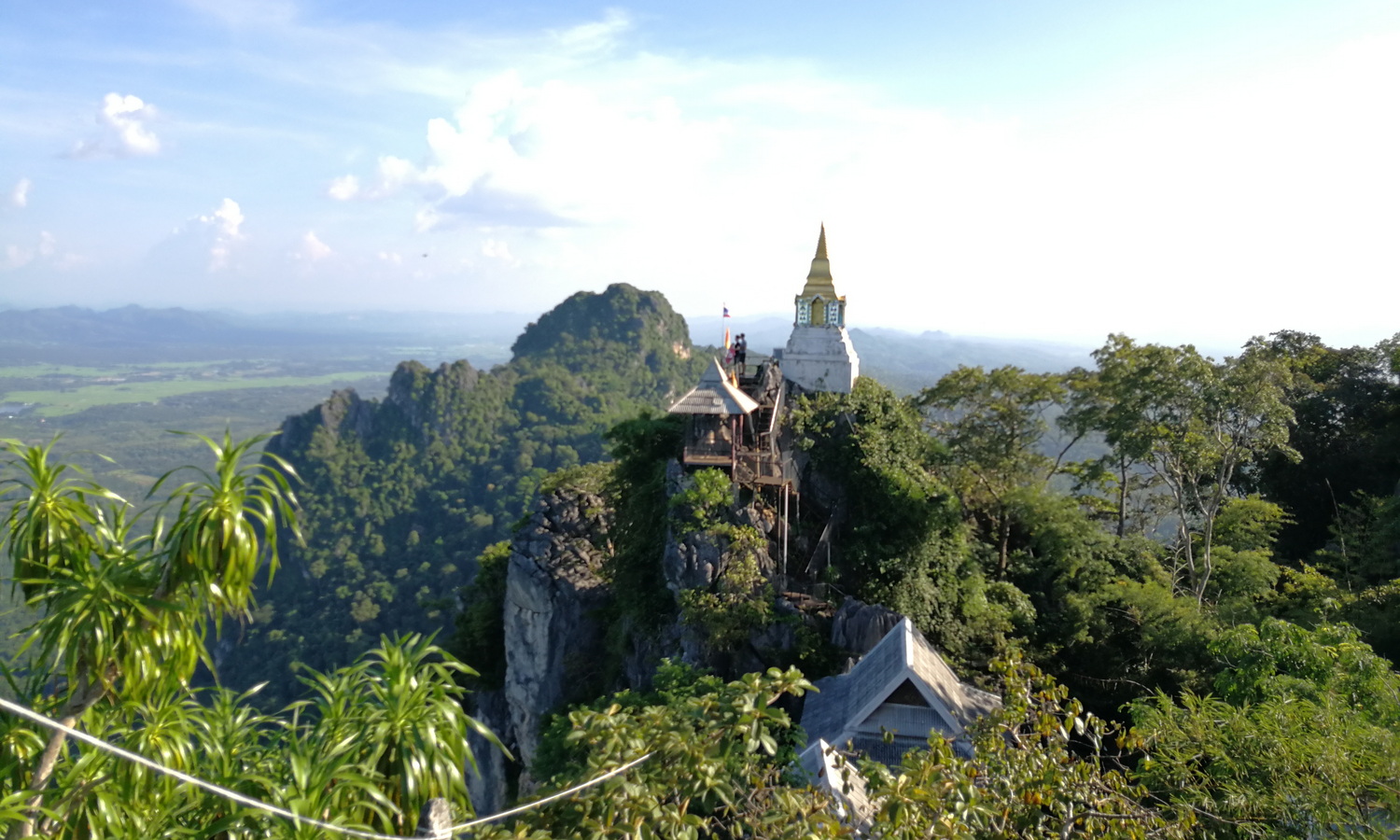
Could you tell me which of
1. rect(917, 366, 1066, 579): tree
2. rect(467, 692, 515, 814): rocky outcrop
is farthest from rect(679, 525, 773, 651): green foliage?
rect(467, 692, 515, 814): rocky outcrop

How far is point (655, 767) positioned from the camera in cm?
516

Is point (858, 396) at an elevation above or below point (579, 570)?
above

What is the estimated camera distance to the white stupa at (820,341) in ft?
66.4

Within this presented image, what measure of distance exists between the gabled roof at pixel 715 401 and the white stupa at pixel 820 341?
4.42 metres

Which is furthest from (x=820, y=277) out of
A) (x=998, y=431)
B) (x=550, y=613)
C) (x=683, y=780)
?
(x=683, y=780)

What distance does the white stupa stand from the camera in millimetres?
20234

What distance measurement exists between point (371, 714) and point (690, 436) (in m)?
13.2

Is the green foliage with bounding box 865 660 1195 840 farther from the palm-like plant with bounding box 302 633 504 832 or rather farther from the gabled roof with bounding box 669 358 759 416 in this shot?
the gabled roof with bounding box 669 358 759 416

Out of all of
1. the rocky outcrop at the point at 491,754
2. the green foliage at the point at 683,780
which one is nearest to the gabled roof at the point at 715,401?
the green foliage at the point at 683,780

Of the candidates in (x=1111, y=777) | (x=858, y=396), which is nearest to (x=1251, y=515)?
(x=858, y=396)

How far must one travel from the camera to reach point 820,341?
2050cm

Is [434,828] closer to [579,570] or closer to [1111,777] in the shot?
[1111,777]

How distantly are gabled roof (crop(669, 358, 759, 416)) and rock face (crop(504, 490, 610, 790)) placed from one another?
701cm

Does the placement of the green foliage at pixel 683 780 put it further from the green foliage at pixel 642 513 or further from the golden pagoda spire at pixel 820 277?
the golden pagoda spire at pixel 820 277
